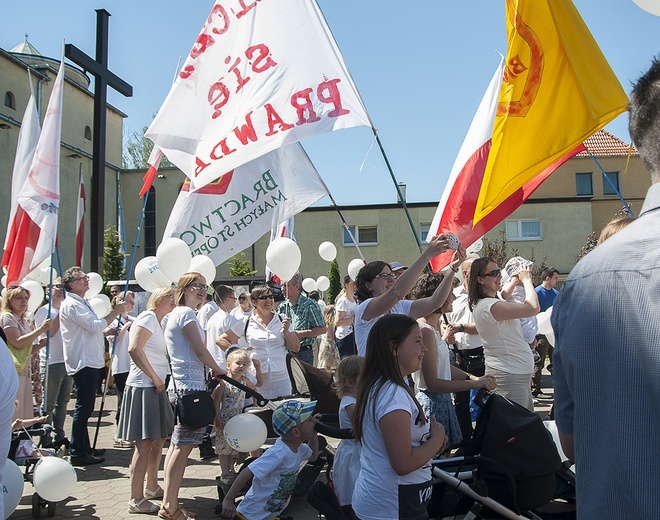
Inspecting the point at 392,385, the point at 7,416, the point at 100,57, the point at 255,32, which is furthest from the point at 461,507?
the point at 100,57

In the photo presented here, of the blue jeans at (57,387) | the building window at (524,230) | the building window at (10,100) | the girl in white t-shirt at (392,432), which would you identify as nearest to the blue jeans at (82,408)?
the blue jeans at (57,387)

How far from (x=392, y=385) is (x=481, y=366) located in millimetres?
3906

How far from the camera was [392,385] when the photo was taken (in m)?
3.17

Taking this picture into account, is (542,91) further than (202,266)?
No

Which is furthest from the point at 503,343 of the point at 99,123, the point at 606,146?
the point at 606,146

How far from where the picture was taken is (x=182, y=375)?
5.18 m

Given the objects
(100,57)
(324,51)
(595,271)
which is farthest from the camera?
(100,57)

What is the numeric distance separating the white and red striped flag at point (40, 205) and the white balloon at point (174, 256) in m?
1.09

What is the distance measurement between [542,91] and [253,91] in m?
2.40

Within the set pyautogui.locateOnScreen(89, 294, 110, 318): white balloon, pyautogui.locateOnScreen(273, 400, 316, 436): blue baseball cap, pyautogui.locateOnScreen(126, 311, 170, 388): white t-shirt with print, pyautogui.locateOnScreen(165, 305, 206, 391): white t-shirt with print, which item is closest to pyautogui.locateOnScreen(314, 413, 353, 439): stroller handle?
pyautogui.locateOnScreen(273, 400, 316, 436): blue baseball cap

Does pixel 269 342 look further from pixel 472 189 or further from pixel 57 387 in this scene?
pixel 57 387

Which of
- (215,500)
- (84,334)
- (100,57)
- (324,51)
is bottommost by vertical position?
(215,500)

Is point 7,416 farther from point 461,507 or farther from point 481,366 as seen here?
point 481,366

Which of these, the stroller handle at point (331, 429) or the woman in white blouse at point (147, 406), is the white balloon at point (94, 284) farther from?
the stroller handle at point (331, 429)
